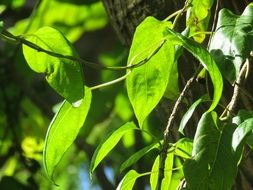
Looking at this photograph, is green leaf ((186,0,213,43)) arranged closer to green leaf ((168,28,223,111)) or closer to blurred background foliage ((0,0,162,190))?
green leaf ((168,28,223,111))

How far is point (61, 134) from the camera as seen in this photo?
1028mm

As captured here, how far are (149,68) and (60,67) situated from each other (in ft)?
0.36

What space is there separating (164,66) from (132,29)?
0.40 meters

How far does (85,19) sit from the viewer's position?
220cm

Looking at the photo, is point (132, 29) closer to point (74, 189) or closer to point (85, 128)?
point (85, 128)

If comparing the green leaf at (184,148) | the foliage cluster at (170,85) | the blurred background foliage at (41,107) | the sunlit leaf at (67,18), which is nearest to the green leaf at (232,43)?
the foliage cluster at (170,85)

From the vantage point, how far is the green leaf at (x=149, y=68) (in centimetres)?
95

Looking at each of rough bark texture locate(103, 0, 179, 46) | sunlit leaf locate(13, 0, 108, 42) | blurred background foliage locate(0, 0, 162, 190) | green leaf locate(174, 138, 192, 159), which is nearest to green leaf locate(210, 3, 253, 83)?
green leaf locate(174, 138, 192, 159)

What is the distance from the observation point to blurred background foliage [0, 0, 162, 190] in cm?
197

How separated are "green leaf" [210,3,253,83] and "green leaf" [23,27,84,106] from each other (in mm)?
167

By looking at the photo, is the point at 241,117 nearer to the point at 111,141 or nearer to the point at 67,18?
the point at 111,141

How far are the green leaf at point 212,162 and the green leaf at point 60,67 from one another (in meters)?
0.16

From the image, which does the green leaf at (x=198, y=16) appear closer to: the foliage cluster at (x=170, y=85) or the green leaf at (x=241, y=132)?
the foliage cluster at (x=170, y=85)

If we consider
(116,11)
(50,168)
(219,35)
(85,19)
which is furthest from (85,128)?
(219,35)
